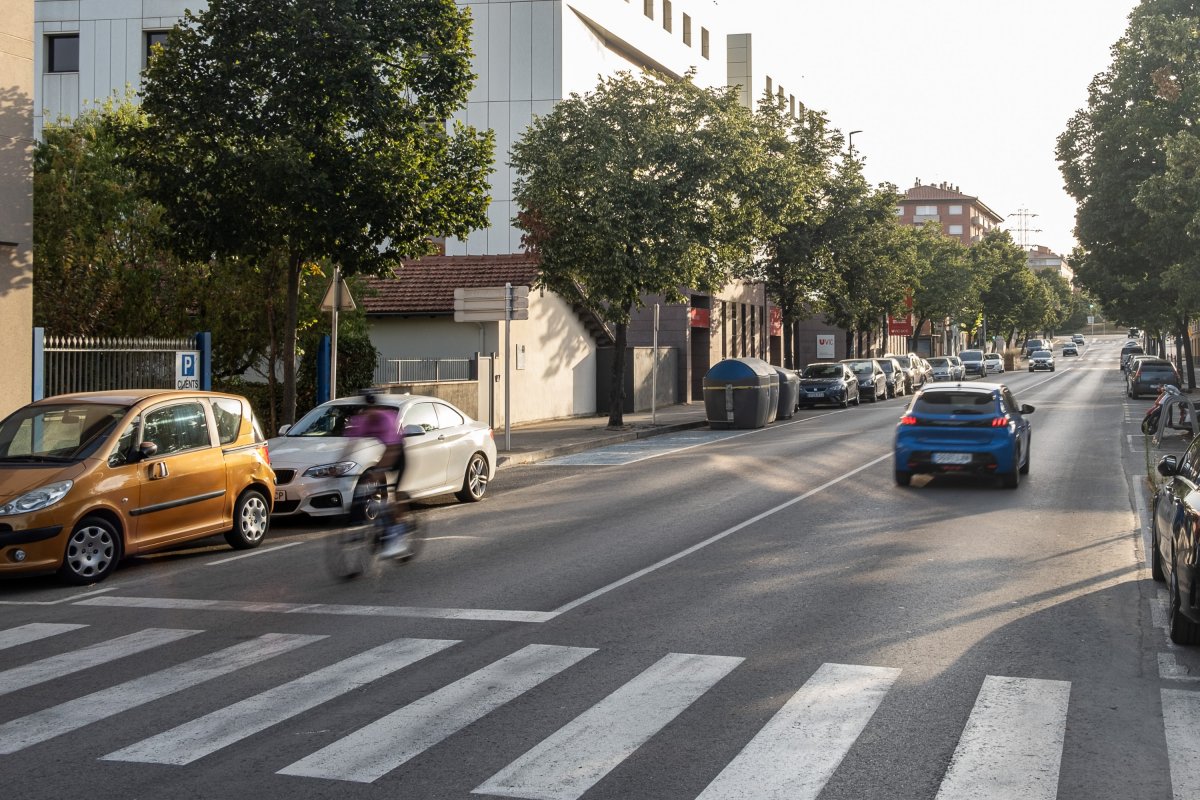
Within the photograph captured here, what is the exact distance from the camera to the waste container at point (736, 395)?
1271 inches

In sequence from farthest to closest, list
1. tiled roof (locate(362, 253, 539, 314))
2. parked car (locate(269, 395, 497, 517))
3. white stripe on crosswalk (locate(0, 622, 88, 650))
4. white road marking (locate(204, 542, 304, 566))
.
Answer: tiled roof (locate(362, 253, 539, 314)), parked car (locate(269, 395, 497, 517)), white road marking (locate(204, 542, 304, 566)), white stripe on crosswalk (locate(0, 622, 88, 650))

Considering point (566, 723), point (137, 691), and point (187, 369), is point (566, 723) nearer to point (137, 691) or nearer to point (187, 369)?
point (137, 691)

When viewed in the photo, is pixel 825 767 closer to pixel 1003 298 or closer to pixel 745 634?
pixel 745 634

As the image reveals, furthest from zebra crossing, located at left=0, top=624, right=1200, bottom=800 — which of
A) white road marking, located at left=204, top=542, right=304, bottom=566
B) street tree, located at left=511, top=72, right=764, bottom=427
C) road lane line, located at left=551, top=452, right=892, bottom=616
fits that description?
street tree, located at left=511, top=72, right=764, bottom=427

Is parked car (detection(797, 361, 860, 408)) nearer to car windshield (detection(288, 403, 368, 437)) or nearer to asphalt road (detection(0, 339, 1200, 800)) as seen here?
car windshield (detection(288, 403, 368, 437))

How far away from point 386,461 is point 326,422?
4770 millimetres

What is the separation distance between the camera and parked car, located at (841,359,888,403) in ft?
152

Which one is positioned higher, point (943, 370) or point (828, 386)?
point (943, 370)

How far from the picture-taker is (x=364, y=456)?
1481cm

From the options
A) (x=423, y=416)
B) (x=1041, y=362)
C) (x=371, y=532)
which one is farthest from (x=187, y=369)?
(x=1041, y=362)

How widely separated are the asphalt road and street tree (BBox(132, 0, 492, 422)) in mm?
5693

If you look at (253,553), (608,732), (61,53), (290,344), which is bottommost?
(253,553)

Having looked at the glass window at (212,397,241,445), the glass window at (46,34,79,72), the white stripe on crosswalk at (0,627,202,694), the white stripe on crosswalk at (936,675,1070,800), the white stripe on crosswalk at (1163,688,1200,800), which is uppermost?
the glass window at (46,34,79,72)

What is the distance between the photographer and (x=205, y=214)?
1820 cm
